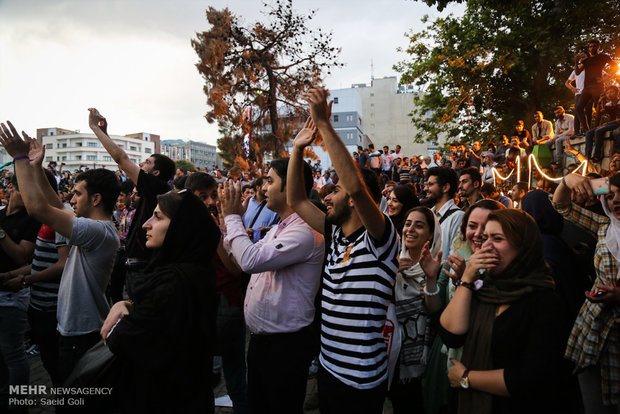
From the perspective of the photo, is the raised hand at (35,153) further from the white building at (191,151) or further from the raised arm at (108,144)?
the white building at (191,151)

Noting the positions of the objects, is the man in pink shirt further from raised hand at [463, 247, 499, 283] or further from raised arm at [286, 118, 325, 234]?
raised hand at [463, 247, 499, 283]

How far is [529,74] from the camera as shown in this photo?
678 inches

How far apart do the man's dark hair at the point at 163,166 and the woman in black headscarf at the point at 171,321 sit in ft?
5.72

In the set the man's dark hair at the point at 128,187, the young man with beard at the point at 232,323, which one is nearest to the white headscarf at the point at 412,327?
the young man with beard at the point at 232,323

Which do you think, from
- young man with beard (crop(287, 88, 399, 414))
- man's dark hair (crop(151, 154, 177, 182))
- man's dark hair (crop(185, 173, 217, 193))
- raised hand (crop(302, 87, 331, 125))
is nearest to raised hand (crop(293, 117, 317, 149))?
young man with beard (crop(287, 88, 399, 414))

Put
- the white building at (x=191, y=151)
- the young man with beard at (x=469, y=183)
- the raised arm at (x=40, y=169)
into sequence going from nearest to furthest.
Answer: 1. the raised arm at (x=40, y=169)
2. the young man with beard at (x=469, y=183)
3. the white building at (x=191, y=151)

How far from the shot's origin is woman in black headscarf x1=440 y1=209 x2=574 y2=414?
5.92 ft

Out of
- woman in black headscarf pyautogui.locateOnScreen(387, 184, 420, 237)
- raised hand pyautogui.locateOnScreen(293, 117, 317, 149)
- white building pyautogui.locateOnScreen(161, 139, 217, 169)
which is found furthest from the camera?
white building pyautogui.locateOnScreen(161, 139, 217, 169)

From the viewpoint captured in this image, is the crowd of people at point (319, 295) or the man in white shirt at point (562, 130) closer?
the crowd of people at point (319, 295)

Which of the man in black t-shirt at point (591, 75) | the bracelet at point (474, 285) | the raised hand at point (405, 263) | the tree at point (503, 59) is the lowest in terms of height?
the raised hand at point (405, 263)

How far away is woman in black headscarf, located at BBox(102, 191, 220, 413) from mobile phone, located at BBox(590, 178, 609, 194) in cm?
237

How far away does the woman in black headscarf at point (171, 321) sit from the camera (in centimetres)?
203

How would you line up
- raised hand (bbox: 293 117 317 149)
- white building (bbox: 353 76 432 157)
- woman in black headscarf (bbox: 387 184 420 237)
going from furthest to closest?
white building (bbox: 353 76 432 157)
woman in black headscarf (bbox: 387 184 420 237)
raised hand (bbox: 293 117 317 149)

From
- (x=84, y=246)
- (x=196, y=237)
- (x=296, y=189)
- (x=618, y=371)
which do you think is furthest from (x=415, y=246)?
(x=84, y=246)
